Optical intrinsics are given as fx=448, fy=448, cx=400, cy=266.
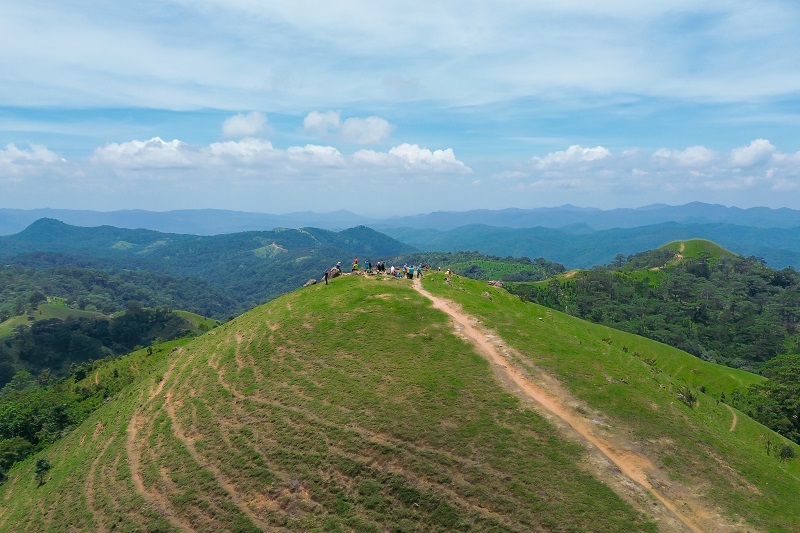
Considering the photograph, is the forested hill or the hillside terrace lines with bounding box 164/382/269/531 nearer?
the hillside terrace lines with bounding box 164/382/269/531

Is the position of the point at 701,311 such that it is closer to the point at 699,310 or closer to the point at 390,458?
the point at 699,310

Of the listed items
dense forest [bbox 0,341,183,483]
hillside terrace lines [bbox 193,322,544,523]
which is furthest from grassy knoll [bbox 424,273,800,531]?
dense forest [bbox 0,341,183,483]

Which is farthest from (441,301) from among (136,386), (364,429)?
(136,386)

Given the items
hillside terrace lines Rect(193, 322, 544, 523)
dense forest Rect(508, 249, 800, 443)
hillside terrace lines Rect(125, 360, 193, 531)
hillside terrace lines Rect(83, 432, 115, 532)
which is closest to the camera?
hillside terrace lines Rect(193, 322, 544, 523)

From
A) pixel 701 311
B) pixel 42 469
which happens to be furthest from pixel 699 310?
pixel 42 469

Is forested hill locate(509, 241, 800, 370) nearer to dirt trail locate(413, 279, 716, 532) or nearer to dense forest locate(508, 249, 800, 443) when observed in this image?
dense forest locate(508, 249, 800, 443)

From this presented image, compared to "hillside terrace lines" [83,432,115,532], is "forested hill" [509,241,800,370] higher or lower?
lower
